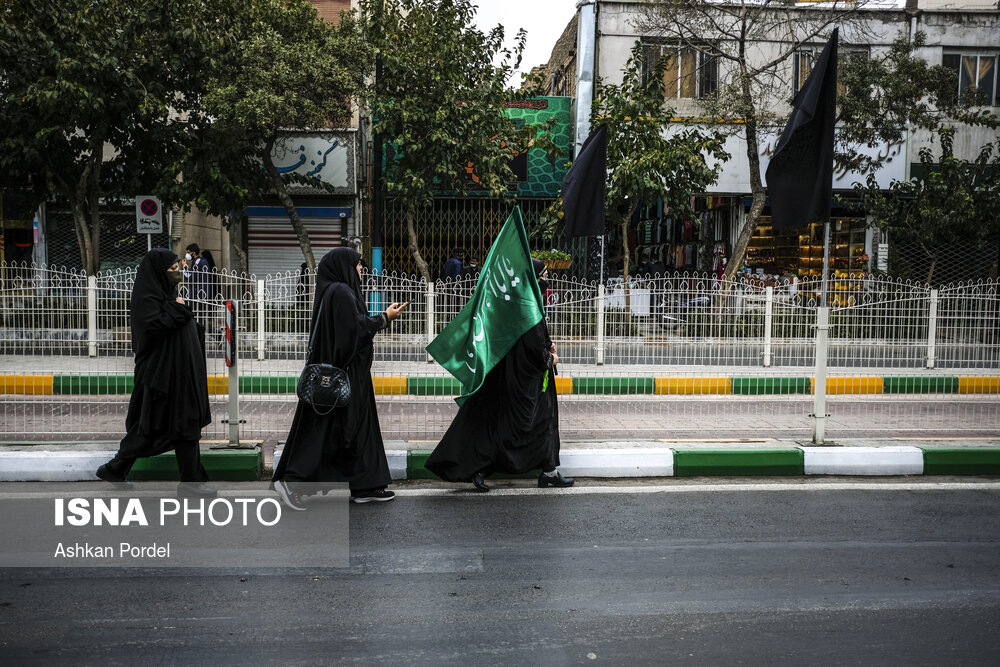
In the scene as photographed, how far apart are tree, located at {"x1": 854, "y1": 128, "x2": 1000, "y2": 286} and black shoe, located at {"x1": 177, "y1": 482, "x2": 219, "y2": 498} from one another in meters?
15.9

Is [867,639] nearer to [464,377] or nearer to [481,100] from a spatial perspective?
[464,377]

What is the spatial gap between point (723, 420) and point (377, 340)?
3532 millimetres

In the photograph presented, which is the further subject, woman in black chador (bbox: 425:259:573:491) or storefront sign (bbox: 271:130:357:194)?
storefront sign (bbox: 271:130:357:194)

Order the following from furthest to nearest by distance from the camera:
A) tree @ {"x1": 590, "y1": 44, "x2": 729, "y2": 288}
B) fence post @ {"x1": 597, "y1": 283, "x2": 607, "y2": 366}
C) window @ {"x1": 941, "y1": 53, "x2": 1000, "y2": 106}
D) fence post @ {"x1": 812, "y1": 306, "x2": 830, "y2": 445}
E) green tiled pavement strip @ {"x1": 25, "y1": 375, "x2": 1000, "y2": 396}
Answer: window @ {"x1": 941, "y1": 53, "x2": 1000, "y2": 106} < tree @ {"x1": 590, "y1": 44, "x2": 729, "y2": 288} < fence post @ {"x1": 597, "y1": 283, "x2": 607, "y2": 366} < green tiled pavement strip @ {"x1": 25, "y1": 375, "x2": 1000, "y2": 396} < fence post @ {"x1": 812, "y1": 306, "x2": 830, "y2": 445}

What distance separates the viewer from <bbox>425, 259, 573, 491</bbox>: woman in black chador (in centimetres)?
622

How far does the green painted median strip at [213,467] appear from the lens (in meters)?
6.52

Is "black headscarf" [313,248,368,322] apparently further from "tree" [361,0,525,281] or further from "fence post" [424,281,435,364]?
"tree" [361,0,525,281]

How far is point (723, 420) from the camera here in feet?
29.3

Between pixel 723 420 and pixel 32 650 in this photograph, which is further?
pixel 723 420

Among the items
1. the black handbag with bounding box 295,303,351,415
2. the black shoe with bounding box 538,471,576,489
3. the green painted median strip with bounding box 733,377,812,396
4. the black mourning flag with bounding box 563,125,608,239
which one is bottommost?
the black shoe with bounding box 538,471,576,489

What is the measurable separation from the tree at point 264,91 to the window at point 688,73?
290 inches

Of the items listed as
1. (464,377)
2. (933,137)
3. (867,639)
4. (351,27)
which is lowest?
(867,639)

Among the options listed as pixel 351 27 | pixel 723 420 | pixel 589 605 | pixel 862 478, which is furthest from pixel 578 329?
pixel 351 27

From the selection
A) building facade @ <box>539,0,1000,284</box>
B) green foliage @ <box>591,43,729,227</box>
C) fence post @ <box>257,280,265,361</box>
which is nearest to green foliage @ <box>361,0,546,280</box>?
green foliage @ <box>591,43,729,227</box>
